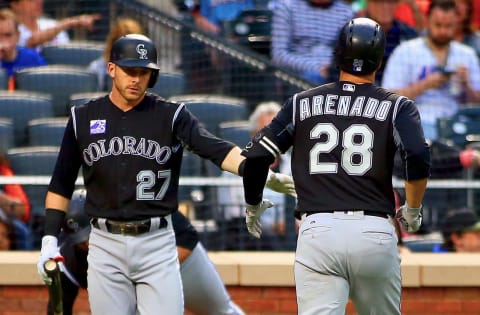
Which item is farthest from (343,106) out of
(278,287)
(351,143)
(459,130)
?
(459,130)

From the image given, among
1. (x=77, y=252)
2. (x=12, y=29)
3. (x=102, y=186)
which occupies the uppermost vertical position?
(x=12, y=29)

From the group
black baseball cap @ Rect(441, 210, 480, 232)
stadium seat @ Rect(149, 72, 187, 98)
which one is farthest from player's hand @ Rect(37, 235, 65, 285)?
stadium seat @ Rect(149, 72, 187, 98)

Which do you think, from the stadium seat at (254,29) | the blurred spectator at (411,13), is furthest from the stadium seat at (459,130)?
the stadium seat at (254,29)

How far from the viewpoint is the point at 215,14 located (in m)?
9.60

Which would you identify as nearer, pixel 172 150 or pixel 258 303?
pixel 172 150

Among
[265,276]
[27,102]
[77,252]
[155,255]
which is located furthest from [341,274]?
[27,102]

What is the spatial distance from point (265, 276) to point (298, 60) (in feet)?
8.67

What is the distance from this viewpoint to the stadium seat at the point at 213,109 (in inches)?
330

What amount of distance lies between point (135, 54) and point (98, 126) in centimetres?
36

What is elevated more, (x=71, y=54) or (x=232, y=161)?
(x=71, y=54)

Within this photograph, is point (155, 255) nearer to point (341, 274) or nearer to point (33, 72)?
point (341, 274)

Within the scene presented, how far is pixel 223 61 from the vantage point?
9094 mm

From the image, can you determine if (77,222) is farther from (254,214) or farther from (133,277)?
(254,214)

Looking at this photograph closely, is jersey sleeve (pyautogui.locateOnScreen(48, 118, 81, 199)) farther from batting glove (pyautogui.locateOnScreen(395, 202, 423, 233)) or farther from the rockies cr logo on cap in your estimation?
batting glove (pyautogui.locateOnScreen(395, 202, 423, 233))
